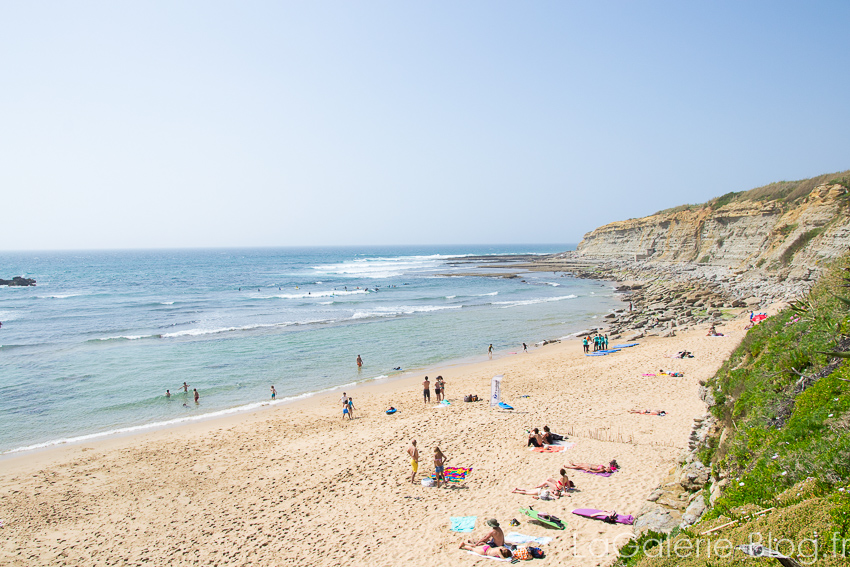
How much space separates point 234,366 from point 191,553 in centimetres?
1672

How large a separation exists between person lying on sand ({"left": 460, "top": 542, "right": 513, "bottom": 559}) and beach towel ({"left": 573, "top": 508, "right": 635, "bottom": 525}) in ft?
6.03

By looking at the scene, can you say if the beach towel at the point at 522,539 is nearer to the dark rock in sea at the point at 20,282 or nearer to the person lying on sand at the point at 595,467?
the person lying on sand at the point at 595,467

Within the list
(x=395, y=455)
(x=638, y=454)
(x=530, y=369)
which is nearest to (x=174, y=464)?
(x=395, y=455)

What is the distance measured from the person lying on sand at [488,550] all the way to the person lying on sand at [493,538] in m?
0.06

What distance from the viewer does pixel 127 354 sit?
2766cm

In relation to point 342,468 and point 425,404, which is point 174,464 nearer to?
point 342,468

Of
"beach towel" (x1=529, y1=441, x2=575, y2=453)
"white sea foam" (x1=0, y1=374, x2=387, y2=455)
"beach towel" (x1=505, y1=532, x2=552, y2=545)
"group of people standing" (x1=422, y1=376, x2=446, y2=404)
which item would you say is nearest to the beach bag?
"beach towel" (x1=505, y1=532, x2=552, y2=545)

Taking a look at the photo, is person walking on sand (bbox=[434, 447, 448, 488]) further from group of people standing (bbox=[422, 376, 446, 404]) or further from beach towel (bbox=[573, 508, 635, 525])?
group of people standing (bbox=[422, 376, 446, 404])

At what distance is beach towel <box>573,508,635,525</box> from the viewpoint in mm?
8250

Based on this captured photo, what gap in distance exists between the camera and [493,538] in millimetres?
7973

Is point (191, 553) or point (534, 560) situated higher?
point (534, 560)

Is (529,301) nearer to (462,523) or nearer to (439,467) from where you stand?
(439,467)

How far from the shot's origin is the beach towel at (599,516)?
825 centimetres

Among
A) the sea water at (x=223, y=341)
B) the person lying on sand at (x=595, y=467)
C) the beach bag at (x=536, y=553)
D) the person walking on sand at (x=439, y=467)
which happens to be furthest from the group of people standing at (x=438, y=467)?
the sea water at (x=223, y=341)
